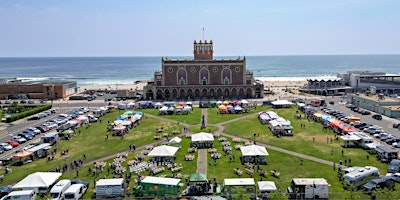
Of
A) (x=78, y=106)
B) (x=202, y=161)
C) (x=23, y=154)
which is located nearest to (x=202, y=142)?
(x=202, y=161)

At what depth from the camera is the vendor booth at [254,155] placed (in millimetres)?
34312

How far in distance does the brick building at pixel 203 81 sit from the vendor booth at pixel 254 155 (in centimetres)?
4517

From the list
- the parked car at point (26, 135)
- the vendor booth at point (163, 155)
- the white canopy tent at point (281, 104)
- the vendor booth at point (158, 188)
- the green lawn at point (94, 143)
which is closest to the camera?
the vendor booth at point (158, 188)

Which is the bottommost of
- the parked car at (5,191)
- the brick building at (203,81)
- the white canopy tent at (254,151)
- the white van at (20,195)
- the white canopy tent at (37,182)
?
the parked car at (5,191)

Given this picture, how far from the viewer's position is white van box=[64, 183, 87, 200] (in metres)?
25.8

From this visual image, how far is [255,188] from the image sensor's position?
86.1 ft

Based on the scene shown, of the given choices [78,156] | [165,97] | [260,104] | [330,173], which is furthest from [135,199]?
[165,97]

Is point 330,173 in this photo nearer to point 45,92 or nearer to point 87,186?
point 87,186

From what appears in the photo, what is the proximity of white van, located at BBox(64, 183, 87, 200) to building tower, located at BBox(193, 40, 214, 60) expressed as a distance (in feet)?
204

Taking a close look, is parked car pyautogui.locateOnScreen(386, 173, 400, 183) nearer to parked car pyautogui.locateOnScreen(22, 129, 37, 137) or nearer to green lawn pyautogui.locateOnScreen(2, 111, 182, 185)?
green lawn pyautogui.locateOnScreen(2, 111, 182, 185)

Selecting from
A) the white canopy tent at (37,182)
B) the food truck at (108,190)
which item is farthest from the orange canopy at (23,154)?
the food truck at (108,190)

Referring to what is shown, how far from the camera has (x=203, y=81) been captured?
81.1 meters

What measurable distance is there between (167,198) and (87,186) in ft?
24.3

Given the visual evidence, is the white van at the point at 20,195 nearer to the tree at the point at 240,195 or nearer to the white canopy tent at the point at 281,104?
the tree at the point at 240,195
